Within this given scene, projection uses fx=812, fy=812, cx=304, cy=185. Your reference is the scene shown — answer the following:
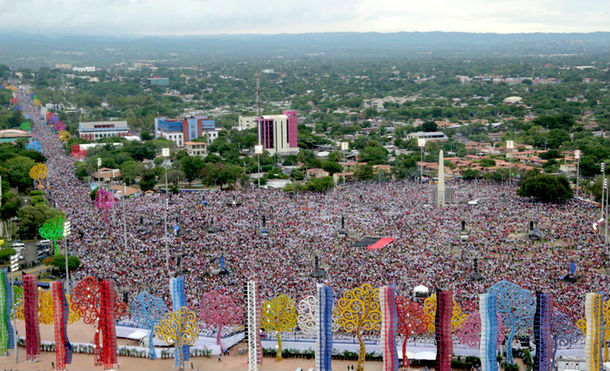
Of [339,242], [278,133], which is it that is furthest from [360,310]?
[278,133]

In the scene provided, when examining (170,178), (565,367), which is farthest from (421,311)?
(170,178)

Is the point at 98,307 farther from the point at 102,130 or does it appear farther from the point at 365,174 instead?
the point at 102,130

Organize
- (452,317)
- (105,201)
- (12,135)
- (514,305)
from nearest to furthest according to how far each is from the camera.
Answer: (514,305)
(452,317)
(105,201)
(12,135)

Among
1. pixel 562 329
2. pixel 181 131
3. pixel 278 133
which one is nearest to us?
pixel 562 329

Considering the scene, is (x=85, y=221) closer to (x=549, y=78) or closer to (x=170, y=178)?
(x=170, y=178)

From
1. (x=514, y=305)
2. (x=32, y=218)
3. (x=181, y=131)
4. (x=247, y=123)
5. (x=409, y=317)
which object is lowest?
(x=247, y=123)

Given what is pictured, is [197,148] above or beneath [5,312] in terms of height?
beneath

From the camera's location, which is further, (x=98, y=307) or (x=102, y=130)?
(x=102, y=130)

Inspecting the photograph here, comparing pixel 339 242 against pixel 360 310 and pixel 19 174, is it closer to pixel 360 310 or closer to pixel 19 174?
pixel 360 310
